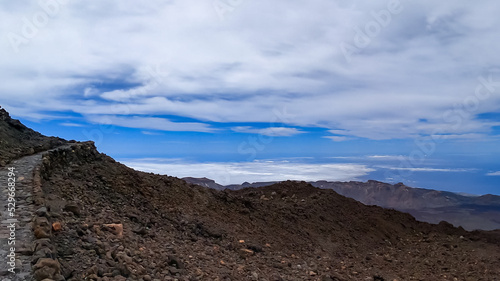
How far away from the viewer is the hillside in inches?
515

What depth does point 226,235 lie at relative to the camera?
12.2 m

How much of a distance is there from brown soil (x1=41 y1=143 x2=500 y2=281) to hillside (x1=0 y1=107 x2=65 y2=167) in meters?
1.48

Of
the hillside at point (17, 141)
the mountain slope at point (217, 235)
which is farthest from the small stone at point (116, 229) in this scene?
the hillside at point (17, 141)

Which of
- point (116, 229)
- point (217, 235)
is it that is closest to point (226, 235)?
point (217, 235)

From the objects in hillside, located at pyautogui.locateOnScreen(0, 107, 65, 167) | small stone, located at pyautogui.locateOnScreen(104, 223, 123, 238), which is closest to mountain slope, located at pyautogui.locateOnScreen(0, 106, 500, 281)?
small stone, located at pyautogui.locateOnScreen(104, 223, 123, 238)

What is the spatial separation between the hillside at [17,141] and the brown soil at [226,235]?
1.48 m

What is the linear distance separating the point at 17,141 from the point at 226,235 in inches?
395

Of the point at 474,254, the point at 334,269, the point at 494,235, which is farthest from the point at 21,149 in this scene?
the point at 494,235

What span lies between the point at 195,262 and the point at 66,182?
470 centimetres

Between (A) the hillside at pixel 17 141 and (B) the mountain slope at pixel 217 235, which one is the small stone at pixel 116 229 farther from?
(A) the hillside at pixel 17 141

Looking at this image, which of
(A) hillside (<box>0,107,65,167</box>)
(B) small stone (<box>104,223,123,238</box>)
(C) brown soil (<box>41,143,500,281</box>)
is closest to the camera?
(C) brown soil (<box>41,143,500,281</box>)

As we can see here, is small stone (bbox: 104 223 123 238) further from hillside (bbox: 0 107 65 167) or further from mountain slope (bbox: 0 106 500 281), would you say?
hillside (bbox: 0 107 65 167)

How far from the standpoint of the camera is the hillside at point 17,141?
42.9ft

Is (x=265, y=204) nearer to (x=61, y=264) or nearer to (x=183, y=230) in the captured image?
(x=183, y=230)
